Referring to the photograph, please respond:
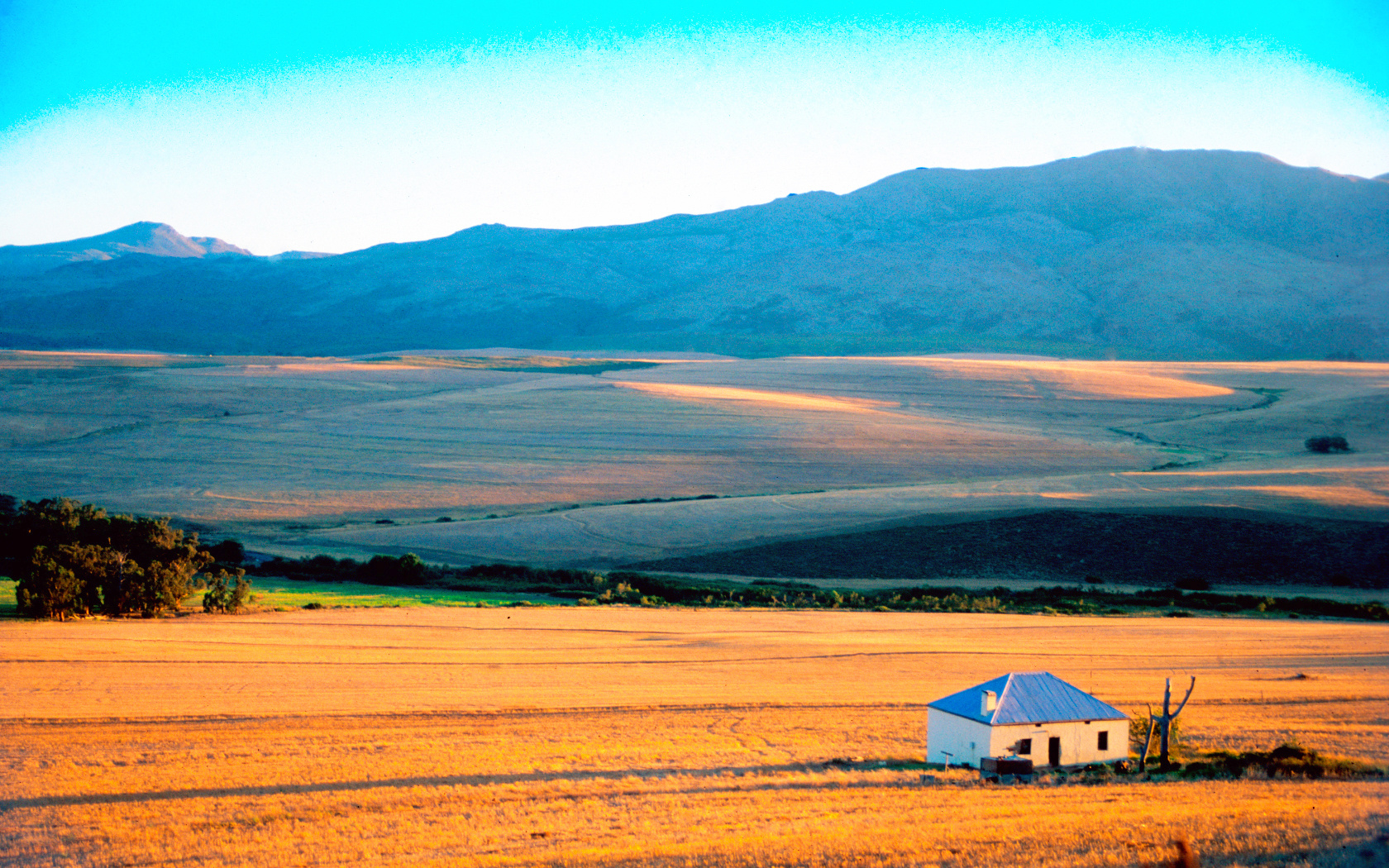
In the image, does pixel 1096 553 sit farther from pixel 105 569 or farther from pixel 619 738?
pixel 105 569

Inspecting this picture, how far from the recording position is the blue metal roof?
53.2ft

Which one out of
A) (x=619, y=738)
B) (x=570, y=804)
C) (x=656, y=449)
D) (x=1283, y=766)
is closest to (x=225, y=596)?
(x=619, y=738)

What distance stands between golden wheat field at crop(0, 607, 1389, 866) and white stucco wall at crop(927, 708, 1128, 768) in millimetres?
727

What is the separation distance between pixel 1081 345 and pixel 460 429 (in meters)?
130

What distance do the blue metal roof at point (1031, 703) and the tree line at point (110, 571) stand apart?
2094 cm

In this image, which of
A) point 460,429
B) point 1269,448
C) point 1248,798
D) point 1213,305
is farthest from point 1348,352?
point 1248,798

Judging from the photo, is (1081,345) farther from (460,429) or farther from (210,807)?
(210,807)

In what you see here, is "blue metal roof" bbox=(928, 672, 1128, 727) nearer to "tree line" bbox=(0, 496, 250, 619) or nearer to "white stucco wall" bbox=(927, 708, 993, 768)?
"white stucco wall" bbox=(927, 708, 993, 768)

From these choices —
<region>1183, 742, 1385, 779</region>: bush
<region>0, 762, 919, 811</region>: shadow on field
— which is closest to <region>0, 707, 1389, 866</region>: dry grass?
<region>0, 762, 919, 811</region>: shadow on field

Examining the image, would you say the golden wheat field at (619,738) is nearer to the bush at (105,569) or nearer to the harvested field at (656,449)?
the bush at (105,569)

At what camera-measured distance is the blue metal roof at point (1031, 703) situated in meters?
16.2

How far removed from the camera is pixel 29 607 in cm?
2717

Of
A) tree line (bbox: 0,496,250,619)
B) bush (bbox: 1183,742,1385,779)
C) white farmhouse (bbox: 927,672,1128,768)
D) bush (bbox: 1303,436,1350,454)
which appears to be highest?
bush (bbox: 1303,436,1350,454)

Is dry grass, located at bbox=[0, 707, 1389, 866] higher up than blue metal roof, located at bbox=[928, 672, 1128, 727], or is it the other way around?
blue metal roof, located at bbox=[928, 672, 1128, 727]
